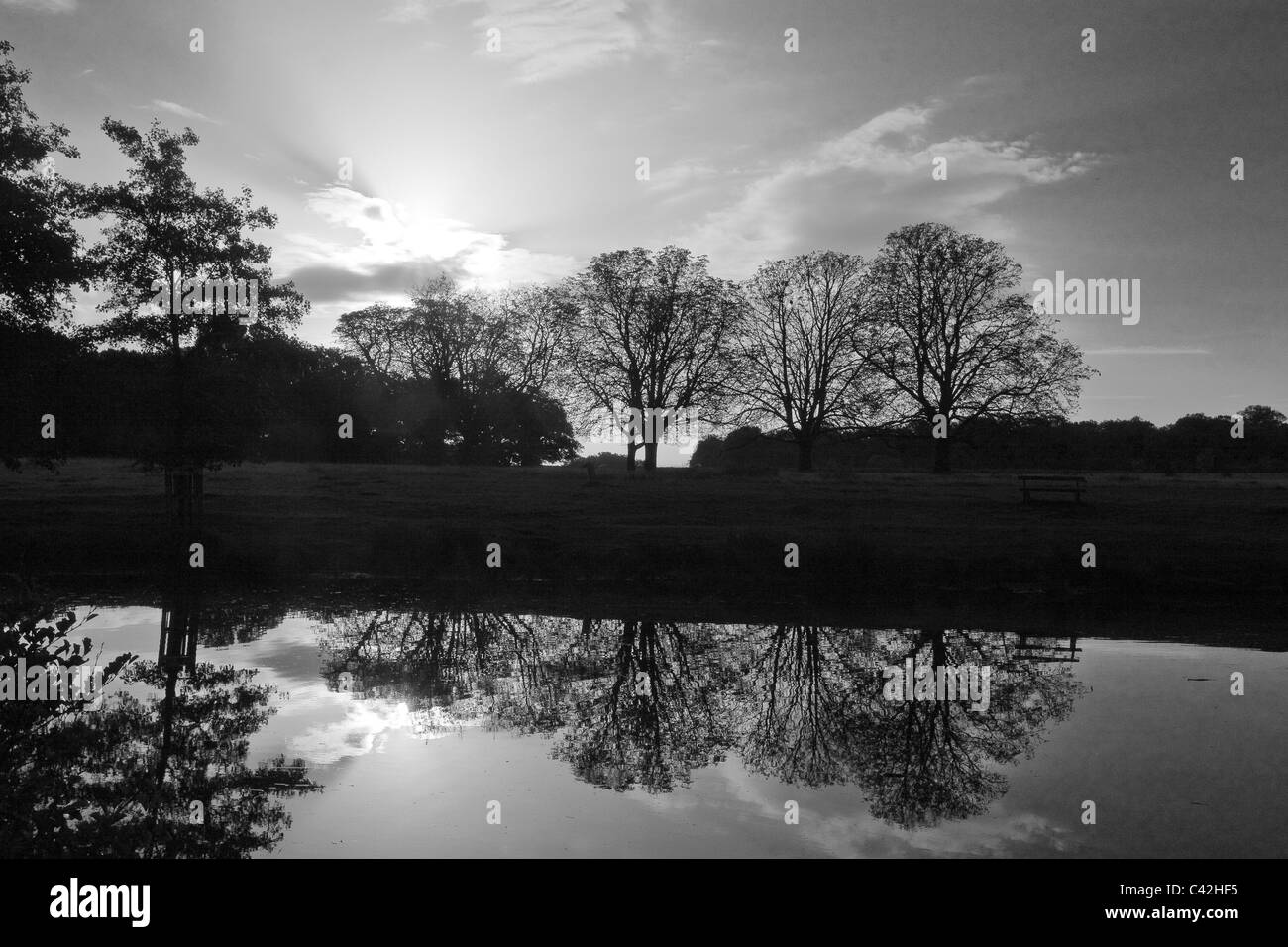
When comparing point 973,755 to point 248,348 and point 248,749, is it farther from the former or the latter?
point 248,348

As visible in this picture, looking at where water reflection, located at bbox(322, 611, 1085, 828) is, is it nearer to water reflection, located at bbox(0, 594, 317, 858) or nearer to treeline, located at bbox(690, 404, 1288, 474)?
water reflection, located at bbox(0, 594, 317, 858)

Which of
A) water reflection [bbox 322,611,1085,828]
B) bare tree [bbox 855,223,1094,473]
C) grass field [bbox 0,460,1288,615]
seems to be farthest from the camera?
bare tree [bbox 855,223,1094,473]

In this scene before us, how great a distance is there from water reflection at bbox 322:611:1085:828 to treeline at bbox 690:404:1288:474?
1423 inches

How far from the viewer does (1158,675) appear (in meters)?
12.8

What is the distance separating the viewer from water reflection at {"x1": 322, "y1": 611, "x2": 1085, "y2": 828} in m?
8.71

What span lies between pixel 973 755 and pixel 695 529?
815 inches

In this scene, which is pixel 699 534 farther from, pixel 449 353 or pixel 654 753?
pixel 449 353

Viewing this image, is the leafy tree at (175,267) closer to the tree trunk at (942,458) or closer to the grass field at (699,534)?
the grass field at (699,534)

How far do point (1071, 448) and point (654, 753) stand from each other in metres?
67.2

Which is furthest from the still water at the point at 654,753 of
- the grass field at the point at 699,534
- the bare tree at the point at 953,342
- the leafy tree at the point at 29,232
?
the bare tree at the point at 953,342

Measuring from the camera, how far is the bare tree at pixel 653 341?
55812 mm

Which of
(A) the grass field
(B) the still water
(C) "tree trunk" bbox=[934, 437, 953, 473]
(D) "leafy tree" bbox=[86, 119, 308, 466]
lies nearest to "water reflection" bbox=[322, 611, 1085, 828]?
(B) the still water

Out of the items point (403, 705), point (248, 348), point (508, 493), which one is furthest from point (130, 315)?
point (403, 705)
